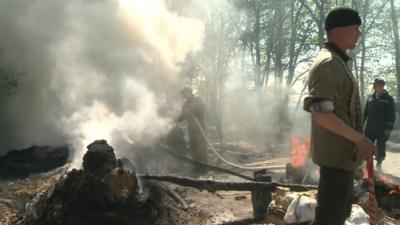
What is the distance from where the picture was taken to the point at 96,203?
5.25 metres

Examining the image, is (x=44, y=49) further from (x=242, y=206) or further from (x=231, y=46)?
(x=231, y=46)

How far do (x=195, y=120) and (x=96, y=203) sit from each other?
469cm

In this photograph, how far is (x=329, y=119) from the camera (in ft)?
8.76

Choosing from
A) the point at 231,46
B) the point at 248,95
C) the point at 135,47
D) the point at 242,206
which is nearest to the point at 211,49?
the point at 231,46

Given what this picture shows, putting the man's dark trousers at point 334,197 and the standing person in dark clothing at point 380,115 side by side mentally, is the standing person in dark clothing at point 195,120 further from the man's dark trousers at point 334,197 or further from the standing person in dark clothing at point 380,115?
the man's dark trousers at point 334,197

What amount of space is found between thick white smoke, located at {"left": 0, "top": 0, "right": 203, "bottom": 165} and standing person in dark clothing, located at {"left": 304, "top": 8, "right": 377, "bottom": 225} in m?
7.70

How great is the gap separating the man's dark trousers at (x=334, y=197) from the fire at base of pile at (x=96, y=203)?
2.98 meters

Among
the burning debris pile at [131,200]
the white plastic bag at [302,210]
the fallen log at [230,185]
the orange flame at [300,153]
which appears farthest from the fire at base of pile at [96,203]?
the orange flame at [300,153]

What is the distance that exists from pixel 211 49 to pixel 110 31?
41.5 feet

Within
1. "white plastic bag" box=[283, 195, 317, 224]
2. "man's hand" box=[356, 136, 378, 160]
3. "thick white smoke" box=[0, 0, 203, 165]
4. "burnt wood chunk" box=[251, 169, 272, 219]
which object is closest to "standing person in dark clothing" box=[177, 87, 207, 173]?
"thick white smoke" box=[0, 0, 203, 165]

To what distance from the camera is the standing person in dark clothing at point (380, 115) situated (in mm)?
8383

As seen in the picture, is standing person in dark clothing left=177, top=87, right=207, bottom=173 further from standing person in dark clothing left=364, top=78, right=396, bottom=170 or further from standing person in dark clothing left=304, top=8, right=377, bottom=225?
standing person in dark clothing left=304, top=8, right=377, bottom=225

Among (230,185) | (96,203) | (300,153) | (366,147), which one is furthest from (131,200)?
(300,153)

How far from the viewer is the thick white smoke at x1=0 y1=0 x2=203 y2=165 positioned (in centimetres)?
1102
